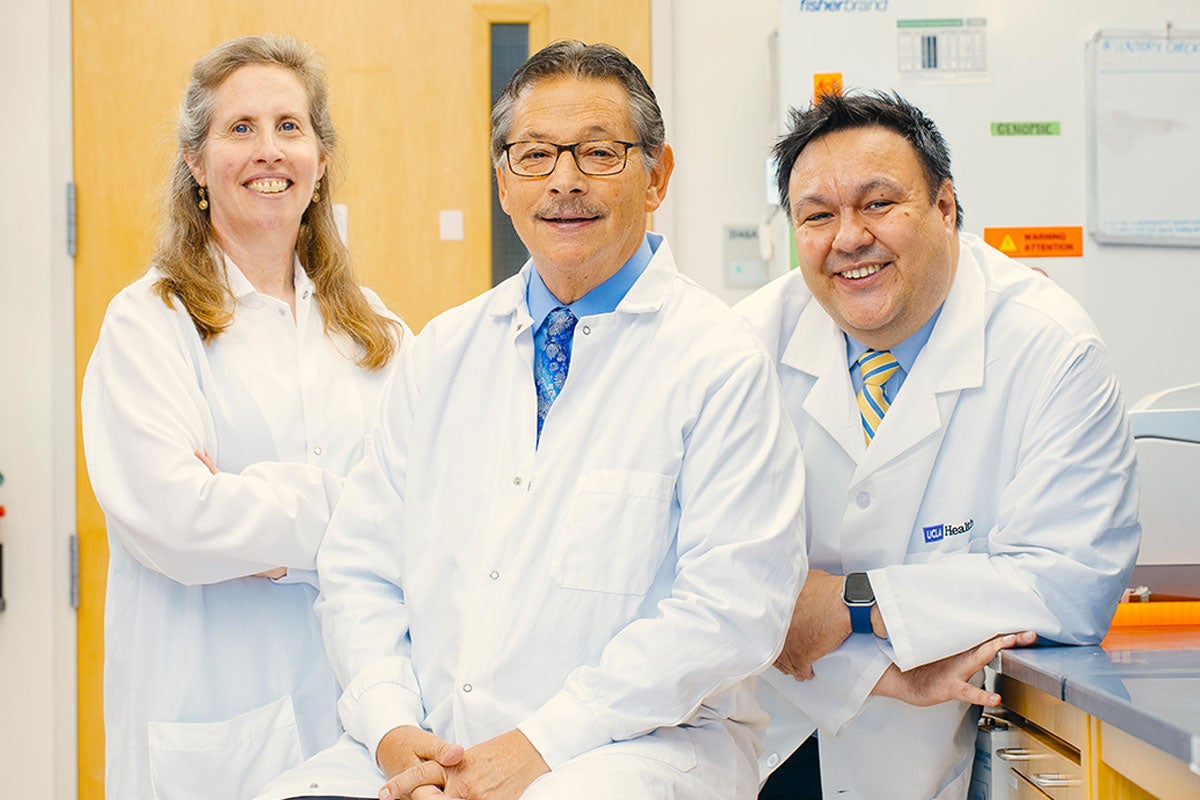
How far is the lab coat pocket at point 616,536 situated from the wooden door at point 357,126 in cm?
168

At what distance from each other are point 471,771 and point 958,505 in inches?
28.9

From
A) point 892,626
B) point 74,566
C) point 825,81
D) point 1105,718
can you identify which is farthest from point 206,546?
point 825,81

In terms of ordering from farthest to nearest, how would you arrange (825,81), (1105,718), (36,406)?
(36,406) → (825,81) → (1105,718)

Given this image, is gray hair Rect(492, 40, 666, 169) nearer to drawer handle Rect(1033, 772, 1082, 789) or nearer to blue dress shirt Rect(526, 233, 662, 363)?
blue dress shirt Rect(526, 233, 662, 363)

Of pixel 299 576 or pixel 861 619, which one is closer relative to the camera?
pixel 861 619

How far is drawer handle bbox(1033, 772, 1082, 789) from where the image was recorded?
1.25 m

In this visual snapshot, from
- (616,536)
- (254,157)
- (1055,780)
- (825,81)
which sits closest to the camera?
(1055,780)

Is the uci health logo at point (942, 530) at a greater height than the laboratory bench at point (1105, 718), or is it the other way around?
the uci health logo at point (942, 530)

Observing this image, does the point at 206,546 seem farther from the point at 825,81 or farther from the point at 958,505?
the point at 825,81

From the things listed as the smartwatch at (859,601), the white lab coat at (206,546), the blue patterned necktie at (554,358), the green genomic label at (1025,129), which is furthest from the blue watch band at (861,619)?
the green genomic label at (1025,129)

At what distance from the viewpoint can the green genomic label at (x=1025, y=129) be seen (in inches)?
111

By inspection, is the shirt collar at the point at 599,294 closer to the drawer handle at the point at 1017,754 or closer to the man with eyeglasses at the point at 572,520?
the man with eyeglasses at the point at 572,520

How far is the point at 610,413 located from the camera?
4.91ft

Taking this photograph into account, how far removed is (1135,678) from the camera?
118cm
